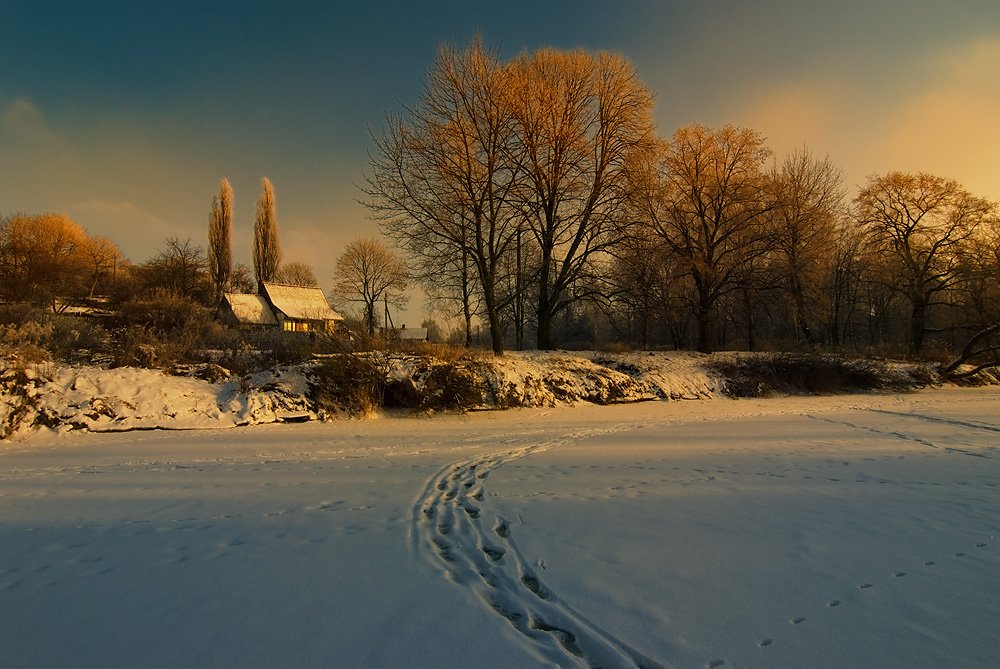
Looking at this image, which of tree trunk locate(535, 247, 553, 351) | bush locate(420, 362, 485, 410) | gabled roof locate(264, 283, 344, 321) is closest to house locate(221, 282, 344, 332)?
gabled roof locate(264, 283, 344, 321)

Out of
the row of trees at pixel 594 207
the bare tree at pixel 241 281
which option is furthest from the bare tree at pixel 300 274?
the row of trees at pixel 594 207

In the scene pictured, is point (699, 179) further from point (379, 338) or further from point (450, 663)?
point (450, 663)

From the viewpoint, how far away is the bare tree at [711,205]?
22266 mm

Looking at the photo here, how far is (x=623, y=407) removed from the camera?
15969 mm

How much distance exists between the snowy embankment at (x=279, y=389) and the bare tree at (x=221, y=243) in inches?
1518

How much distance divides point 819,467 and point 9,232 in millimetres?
49839

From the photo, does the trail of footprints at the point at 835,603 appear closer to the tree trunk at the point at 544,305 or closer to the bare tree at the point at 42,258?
the tree trunk at the point at 544,305

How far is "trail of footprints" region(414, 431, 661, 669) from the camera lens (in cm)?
263

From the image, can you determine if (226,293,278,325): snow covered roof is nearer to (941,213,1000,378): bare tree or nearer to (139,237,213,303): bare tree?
(139,237,213,303): bare tree

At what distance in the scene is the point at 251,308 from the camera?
41156 millimetres

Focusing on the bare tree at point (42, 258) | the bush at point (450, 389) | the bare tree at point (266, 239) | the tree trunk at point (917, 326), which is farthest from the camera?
the bare tree at point (266, 239)

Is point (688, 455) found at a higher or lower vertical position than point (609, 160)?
lower

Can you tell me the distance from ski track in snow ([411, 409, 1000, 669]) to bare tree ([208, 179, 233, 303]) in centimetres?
4738

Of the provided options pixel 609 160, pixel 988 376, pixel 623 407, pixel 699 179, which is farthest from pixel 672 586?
pixel 988 376
